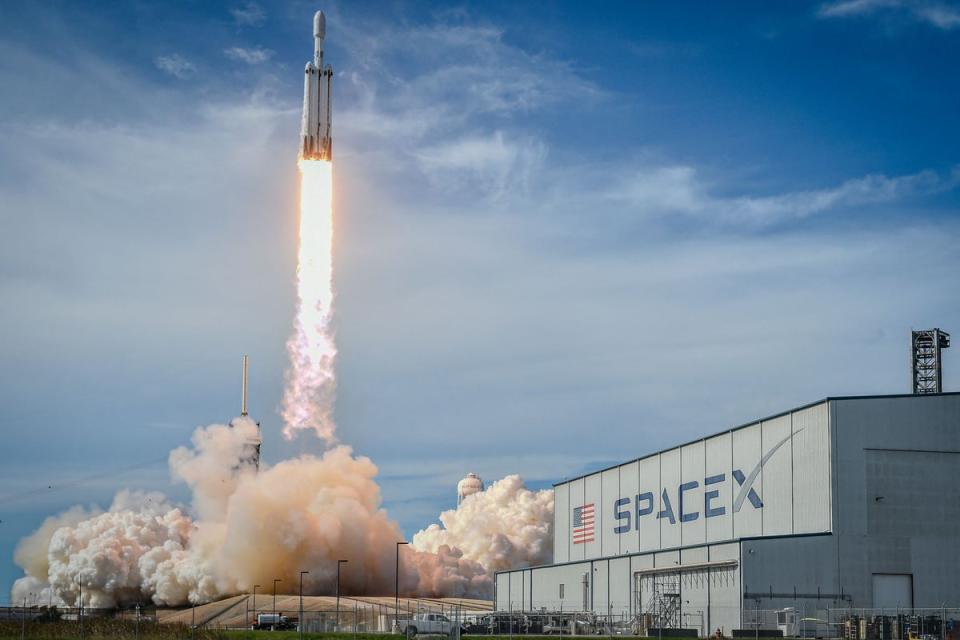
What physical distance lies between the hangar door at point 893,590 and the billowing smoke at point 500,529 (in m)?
62.9

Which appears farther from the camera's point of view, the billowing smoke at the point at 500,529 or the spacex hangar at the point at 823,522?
the billowing smoke at the point at 500,529

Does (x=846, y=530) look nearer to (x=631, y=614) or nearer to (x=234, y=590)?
(x=631, y=614)

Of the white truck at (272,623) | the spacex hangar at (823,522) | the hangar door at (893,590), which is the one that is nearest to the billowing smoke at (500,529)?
the white truck at (272,623)

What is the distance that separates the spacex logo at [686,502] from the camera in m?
78.0

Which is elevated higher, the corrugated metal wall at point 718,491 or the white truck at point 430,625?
the corrugated metal wall at point 718,491

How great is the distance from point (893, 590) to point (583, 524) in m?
34.9

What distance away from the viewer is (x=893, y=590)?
70.9 meters

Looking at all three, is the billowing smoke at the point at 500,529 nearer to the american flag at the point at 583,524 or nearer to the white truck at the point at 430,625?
the american flag at the point at 583,524

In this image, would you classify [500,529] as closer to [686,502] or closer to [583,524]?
[583,524]

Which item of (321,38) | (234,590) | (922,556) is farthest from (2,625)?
(922,556)

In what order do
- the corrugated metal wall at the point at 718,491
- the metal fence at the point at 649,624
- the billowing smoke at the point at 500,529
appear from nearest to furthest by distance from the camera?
the metal fence at the point at 649,624 < the corrugated metal wall at the point at 718,491 < the billowing smoke at the point at 500,529

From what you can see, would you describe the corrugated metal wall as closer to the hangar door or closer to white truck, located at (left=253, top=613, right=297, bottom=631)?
the hangar door

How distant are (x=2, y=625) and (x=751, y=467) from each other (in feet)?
147

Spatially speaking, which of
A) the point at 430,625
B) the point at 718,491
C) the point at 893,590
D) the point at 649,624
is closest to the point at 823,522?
the point at 893,590
